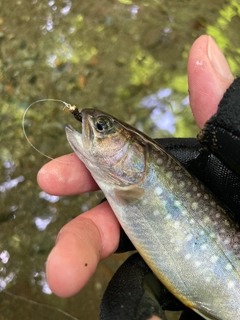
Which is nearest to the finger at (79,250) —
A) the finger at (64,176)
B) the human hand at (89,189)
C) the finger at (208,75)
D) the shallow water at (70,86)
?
the human hand at (89,189)

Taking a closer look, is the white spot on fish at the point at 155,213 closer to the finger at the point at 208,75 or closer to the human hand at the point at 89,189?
the human hand at the point at 89,189

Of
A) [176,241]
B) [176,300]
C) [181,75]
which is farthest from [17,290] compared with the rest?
[181,75]

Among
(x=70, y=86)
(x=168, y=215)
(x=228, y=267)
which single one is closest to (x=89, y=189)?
(x=168, y=215)

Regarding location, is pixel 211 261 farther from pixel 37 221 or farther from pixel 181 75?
pixel 181 75

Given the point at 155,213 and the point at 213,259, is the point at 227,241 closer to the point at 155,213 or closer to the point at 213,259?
the point at 213,259

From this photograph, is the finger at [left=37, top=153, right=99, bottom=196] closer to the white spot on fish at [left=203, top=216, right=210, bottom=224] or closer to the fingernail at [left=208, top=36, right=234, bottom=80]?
the white spot on fish at [left=203, top=216, right=210, bottom=224]

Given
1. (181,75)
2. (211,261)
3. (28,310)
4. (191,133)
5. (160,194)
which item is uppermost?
(160,194)
